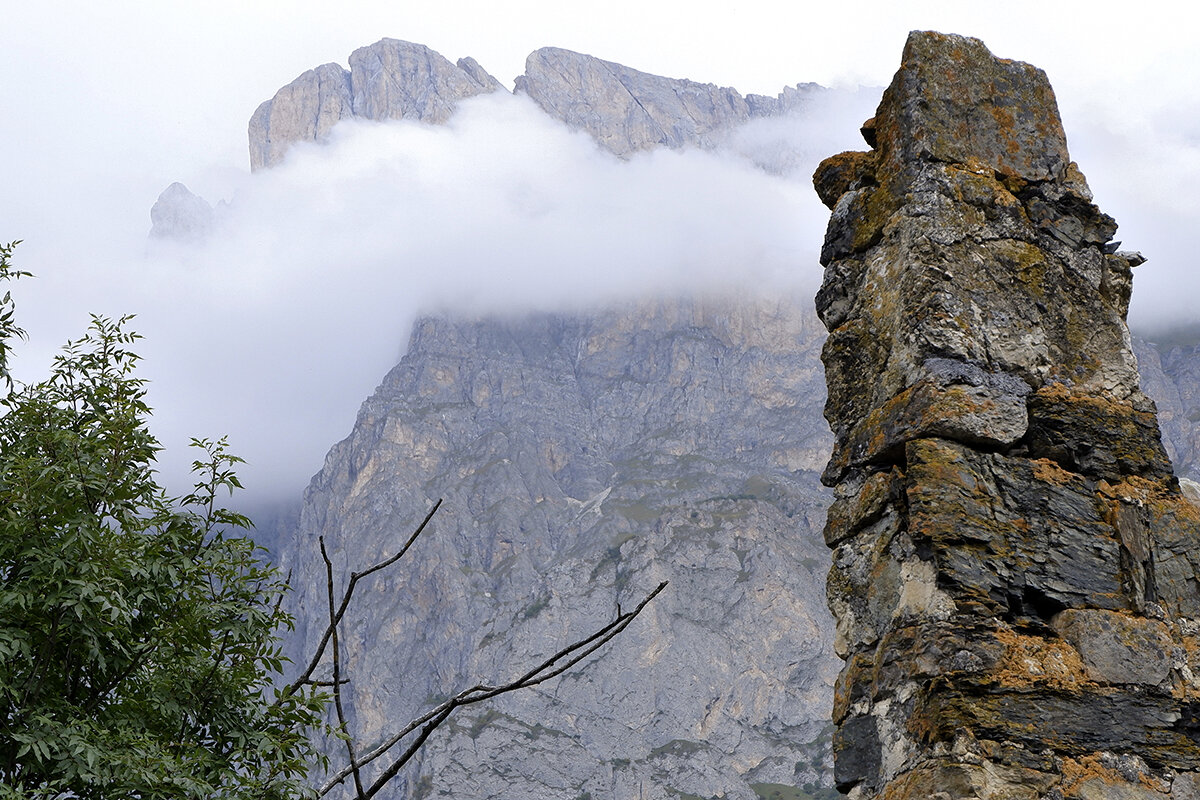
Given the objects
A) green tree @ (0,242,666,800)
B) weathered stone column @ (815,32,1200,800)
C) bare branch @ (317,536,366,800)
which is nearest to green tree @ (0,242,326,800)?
green tree @ (0,242,666,800)

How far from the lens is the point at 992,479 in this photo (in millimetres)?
4680

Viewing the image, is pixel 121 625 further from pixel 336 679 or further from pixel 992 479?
pixel 992 479

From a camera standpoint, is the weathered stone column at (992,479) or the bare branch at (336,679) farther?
the weathered stone column at (992,479)

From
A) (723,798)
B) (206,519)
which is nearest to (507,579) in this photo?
(723,798)

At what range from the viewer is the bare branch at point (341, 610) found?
11.9 ft

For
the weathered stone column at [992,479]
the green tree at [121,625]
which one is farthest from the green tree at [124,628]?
the weathered stone column at [992,479]

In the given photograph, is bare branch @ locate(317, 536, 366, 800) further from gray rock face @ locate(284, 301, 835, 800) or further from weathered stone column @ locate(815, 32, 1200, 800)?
gray rock face @ locate(284, 301, 835, 800)

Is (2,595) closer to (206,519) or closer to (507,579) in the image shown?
(206,519)

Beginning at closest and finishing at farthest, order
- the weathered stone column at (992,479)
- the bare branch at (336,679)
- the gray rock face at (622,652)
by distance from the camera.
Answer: the bare branch at (336,679), the weathered stone column at (992,479), the gray rock face at (622,652)

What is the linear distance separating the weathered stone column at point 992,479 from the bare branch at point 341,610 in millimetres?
1801

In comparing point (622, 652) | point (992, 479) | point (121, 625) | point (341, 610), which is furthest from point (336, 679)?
point (622, 652)

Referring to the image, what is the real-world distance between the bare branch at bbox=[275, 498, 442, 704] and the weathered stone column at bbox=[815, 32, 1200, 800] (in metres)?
1.80

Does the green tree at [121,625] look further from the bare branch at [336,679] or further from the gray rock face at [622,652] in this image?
the gray rock face at [622,652]

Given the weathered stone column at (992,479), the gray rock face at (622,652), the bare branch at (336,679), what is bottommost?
the bare branch at (336,679)
